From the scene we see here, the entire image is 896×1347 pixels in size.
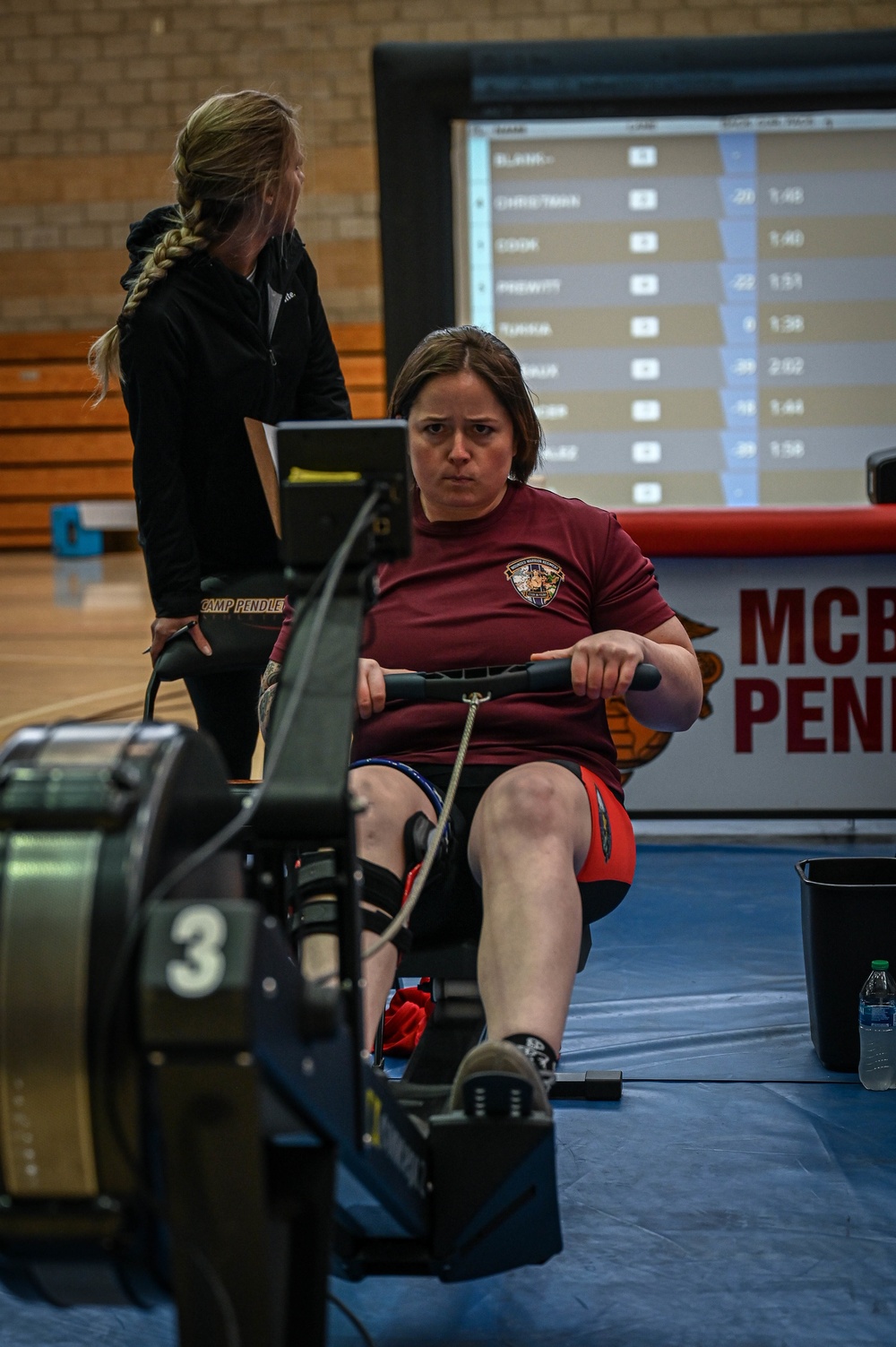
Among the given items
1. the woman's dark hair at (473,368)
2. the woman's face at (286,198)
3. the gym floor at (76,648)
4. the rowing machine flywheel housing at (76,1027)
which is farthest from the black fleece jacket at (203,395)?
the gym floor at (76,648)

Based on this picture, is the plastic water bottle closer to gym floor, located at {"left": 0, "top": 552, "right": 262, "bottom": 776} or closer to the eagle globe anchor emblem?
the eagle globe anchor emblem

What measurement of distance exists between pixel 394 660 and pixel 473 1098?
65cm

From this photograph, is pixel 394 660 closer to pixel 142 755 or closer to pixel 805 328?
pixel 142 755

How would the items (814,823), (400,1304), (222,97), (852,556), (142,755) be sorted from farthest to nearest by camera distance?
(814,823), (852,556), (222,97), (400,1304), (142,755)

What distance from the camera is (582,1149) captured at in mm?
1847

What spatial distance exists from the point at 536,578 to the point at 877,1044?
2.80 feet

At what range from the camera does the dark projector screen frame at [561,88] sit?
331cm

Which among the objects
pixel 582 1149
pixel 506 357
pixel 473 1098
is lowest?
pixel 582 1149

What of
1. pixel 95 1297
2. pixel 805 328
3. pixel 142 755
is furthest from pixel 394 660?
pixel 805 328

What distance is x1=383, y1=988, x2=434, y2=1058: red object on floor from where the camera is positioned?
2148 mm

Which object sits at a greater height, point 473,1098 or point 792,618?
point 792,618

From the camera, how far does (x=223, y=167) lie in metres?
2.07

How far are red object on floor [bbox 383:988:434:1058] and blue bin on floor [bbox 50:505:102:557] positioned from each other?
10.4 meters

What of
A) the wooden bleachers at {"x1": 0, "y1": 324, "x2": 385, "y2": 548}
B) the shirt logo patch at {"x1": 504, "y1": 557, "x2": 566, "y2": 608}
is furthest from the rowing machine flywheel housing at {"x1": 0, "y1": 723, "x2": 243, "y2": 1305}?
the wooden bleachers at {"x1": 0, "y1": 324, "x2": 385, "y2": 548}
